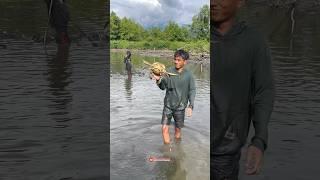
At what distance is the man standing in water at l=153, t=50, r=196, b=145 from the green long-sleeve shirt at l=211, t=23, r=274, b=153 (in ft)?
11.6

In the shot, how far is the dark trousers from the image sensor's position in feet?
7.68

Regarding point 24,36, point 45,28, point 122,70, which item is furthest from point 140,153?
point 45,28

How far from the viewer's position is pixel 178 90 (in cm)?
605

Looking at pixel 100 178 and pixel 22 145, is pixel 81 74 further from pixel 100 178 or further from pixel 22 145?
pixel 100 178

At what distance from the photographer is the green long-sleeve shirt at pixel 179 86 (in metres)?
5.97

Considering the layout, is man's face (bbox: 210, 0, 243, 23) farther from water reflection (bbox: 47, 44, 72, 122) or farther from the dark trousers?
water reflection (bbox: 47, 44, 72, 122)

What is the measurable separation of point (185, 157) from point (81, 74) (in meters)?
7.70

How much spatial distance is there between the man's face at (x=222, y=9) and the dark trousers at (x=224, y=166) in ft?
2.11

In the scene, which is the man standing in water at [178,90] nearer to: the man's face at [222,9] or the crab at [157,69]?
the crab at [157,69]

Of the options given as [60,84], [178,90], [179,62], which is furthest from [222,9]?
[60,84]

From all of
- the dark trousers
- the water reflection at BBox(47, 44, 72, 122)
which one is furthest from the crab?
the dark trousers

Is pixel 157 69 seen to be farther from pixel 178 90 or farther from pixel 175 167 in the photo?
pixel 175 167

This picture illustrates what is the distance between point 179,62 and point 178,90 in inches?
14.0

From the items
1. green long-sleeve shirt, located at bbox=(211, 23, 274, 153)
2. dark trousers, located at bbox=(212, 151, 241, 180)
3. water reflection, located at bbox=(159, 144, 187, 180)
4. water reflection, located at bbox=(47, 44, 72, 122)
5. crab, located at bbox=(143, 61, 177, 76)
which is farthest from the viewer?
water reflection, located at bbox=(47, 44, 72, 122)
